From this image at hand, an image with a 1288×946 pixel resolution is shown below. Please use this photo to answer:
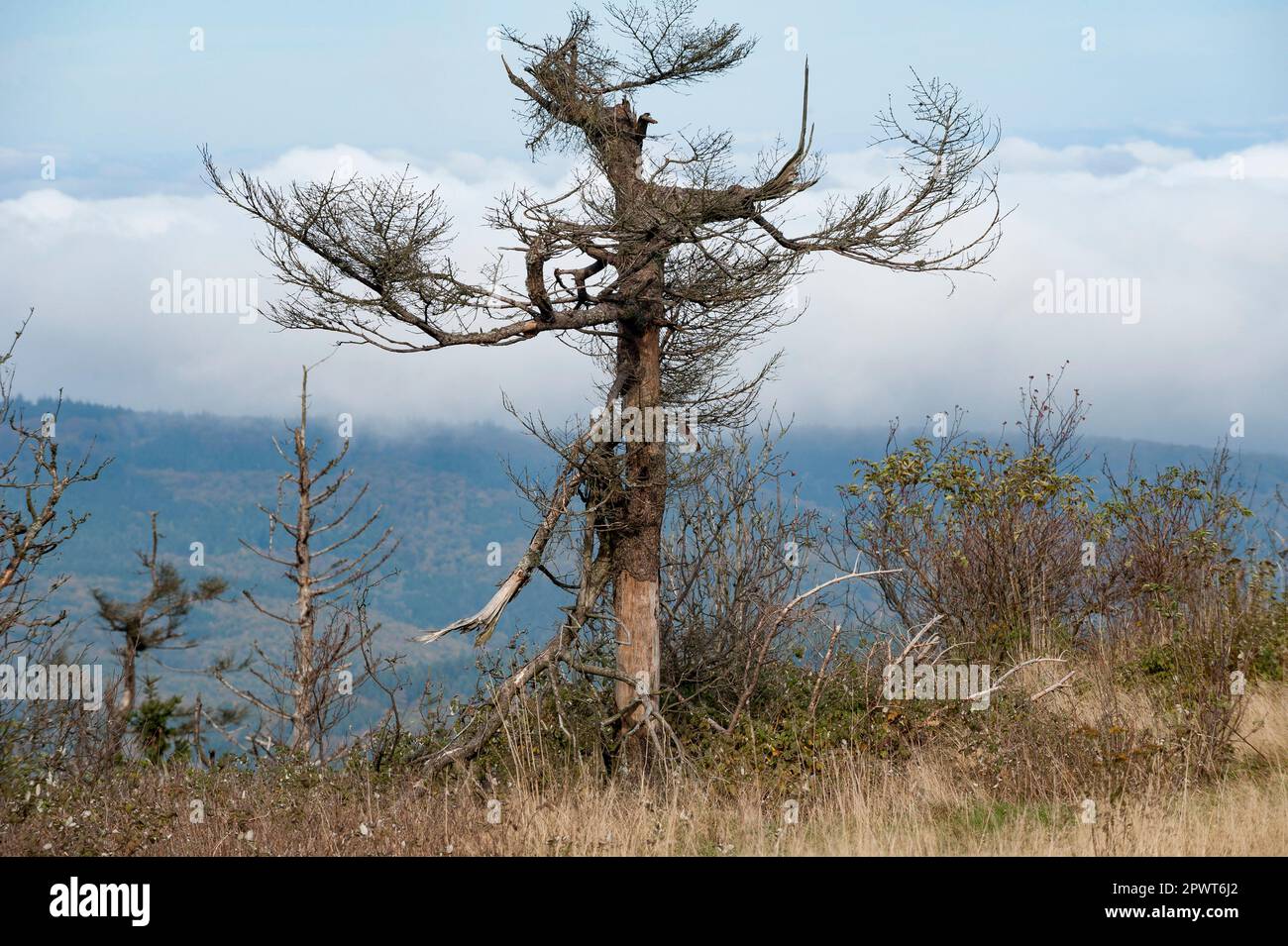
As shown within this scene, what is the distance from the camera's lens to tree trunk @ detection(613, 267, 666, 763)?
11125mm

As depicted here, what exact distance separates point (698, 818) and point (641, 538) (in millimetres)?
3288

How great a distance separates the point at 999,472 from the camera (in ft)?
47.2

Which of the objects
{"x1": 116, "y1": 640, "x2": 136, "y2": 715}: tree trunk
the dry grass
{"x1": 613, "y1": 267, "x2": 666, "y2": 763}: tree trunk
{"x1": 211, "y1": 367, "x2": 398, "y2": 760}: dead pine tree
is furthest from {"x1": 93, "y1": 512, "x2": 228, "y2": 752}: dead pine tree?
{"x1": 613, "y1": 267, "x2": 666, "y2": 763}: tree trunk

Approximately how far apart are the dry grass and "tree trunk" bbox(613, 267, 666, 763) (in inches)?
40.7

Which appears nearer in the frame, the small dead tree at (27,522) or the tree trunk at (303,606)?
the small dead tree at (27,522)

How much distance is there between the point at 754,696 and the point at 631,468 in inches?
114

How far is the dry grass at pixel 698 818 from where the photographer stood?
7445 mm

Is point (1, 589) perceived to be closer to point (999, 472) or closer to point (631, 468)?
point (631, 468)

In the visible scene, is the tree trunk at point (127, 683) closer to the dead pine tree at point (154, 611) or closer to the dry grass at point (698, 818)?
the dead pine tree at point (154, 611)

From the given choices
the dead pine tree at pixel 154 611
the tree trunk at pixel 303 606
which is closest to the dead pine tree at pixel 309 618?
the tree trunk at pixel 303 606

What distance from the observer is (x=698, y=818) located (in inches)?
338

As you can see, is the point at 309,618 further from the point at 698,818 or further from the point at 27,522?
the point at 698,818

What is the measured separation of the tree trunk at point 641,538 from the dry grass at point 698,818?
103 cm

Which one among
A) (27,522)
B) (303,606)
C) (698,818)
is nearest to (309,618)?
(303,606)
